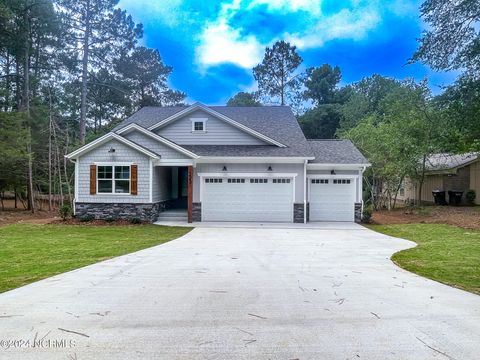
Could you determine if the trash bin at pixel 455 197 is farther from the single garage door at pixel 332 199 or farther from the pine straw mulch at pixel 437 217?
the single garage door at pixel 332 199

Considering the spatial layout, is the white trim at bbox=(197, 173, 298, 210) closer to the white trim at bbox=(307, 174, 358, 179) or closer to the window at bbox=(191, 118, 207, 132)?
the white trim at bbox=(307, 174, 358, 179)

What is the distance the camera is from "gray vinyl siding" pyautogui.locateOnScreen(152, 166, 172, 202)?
1489 centimetres

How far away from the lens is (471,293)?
4918 mm

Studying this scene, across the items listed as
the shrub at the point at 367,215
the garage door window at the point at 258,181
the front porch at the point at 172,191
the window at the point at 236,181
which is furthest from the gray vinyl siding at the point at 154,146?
the shrub at the point at 367,215

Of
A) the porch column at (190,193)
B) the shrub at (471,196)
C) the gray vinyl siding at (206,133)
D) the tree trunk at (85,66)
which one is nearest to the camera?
the porch column at (190,193)

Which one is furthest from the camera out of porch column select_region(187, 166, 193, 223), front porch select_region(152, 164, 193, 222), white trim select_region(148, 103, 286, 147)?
white trim select_region(148, 103, 286, 147)

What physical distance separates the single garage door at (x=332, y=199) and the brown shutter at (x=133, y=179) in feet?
25.9

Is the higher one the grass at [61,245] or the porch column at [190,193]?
the porch column at [190,193]

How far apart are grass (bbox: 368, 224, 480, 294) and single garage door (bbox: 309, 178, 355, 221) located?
2396 mm

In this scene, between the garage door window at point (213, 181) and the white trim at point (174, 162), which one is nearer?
the white trim at point (174, 162)

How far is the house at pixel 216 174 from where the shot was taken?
1439 cm

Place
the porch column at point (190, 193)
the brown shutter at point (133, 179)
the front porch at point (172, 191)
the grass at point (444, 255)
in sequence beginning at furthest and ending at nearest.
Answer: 1. the front porch at point (172, 191)
2. the porch column at point (190, 193)
3. the brown shutter at point (133, 179)
4. the grass at point (444, 255)

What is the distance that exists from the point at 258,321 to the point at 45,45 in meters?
27.3

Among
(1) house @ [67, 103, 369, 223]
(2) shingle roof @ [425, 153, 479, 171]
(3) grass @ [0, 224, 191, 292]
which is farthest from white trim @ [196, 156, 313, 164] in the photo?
(2) shingle roof @ [425, 153, 479, 171]
